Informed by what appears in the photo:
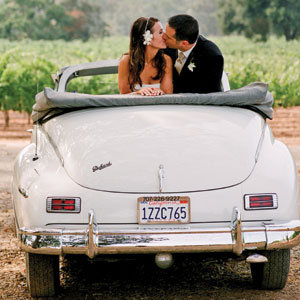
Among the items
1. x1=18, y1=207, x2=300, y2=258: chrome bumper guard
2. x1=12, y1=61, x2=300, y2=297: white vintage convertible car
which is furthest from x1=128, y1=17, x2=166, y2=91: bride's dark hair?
x1=18, y1=207, x2=300, y2=258: chrome bumper guard

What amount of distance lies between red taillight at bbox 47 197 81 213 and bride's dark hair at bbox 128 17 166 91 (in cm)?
172

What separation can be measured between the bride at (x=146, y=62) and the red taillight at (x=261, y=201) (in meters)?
1.65

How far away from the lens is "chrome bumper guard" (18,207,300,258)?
3.58m

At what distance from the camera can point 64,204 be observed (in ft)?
12.2

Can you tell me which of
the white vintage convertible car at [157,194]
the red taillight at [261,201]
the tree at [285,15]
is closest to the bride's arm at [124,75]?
the white vintage convertible car at [157,194]

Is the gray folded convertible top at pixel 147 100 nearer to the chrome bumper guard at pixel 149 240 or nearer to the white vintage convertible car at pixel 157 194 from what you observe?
the white vintage convertible car at pixel 157 194

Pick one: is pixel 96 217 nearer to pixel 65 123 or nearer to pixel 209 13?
pixel 65 123

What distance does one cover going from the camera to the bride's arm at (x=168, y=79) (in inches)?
204

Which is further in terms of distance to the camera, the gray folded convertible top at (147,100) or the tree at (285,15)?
the tree at (285,15)

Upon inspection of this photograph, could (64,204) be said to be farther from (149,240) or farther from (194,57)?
(194,57)

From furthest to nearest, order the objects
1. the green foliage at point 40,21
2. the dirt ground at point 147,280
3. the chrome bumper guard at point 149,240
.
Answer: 1. the green foliage at point 40,21
2. the dirt ground at point 147,280
3. the chrome bumper guard at point 149,240

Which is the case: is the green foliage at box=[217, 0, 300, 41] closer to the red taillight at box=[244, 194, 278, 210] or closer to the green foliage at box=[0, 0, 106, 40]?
the green foliage at box=[0, 0, 106, 40]

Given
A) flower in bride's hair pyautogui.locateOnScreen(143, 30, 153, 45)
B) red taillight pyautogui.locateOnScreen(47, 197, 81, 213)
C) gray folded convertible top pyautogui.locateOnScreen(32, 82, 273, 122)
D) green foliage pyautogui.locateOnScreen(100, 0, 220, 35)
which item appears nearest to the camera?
red taillight pyautogui.locateOnScreen(47, 197, 81, 213)

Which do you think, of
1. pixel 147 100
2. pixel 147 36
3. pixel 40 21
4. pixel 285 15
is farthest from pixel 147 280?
pixel 40 21
